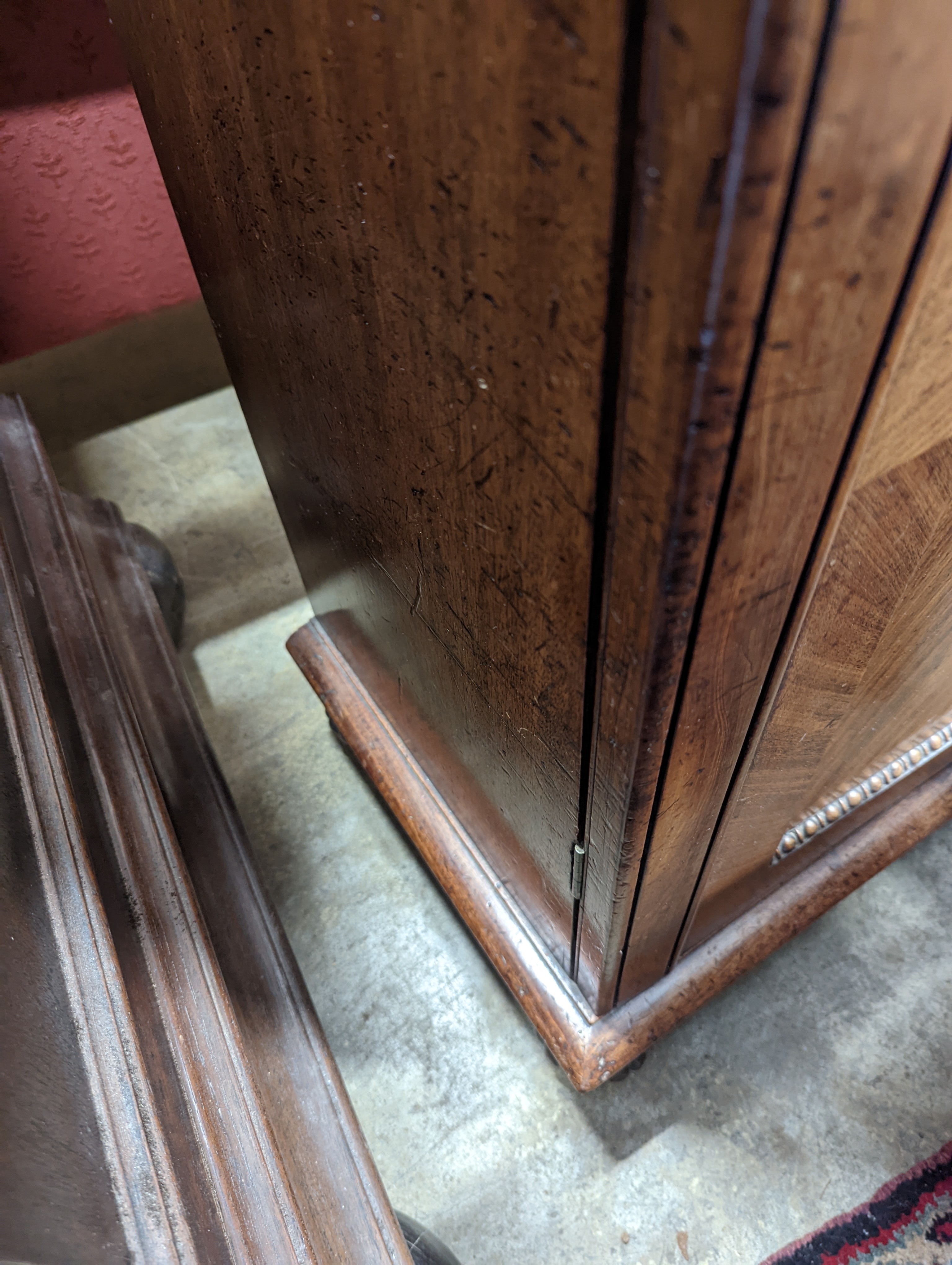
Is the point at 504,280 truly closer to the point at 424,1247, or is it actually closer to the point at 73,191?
the point at 424,1247

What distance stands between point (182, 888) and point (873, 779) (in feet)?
2.12

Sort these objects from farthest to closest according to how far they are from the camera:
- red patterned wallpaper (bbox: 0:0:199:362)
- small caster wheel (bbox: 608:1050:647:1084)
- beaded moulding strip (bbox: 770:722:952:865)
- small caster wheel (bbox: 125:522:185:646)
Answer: small caster wheel (bbox: 125:522:185:646)
red patterned wallpaper (bbox: 0:0:199:362)
small caster wheel (bbox: 608:1050:647:1084)
beaded moulding strip (bbox: 770:722:952:865)

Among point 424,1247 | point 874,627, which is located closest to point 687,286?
point 874,627

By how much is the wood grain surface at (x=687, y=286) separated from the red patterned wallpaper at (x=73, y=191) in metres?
1.14

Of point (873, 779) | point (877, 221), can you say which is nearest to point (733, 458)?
point (877, 221)

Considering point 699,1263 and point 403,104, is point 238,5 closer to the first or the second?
point 403,104

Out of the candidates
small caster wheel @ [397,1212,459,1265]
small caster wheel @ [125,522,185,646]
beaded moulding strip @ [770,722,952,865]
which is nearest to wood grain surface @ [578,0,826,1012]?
beaded moulding strip @ [770,722,952,865]

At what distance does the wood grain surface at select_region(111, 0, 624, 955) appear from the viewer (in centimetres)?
22

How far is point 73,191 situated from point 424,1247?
150 cm

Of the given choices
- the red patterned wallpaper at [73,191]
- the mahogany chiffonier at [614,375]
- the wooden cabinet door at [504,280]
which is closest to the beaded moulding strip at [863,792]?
the mahogany chiffonier at [614,375]

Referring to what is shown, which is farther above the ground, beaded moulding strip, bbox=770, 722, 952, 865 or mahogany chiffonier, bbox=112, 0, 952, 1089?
mahogany chiffonier, bbox=112, 0, 952, 1089

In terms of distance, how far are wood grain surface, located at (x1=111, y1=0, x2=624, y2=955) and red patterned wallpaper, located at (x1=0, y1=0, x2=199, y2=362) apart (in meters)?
0.76

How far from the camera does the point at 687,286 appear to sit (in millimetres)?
190

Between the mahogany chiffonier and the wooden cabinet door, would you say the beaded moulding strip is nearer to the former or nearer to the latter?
the mahogany chiffonier
